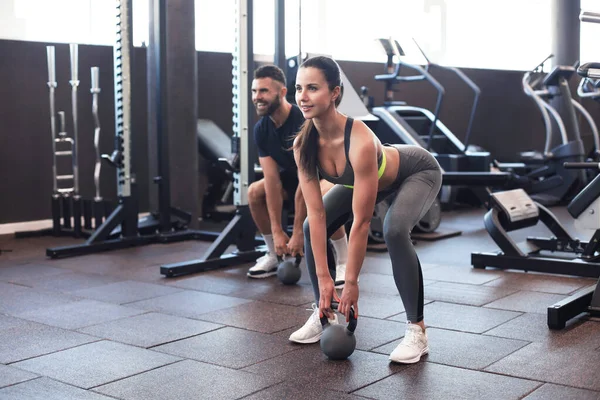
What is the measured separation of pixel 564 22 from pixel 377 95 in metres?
2.42

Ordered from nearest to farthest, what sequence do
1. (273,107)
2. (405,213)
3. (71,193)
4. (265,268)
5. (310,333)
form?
(405,213) → (310,333) → (273,107) → (265,268) → (71,193)

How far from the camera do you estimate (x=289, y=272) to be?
3900mm

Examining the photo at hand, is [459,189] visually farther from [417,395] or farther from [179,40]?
[417,395]

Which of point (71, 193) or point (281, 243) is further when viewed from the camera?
point (71, 193)

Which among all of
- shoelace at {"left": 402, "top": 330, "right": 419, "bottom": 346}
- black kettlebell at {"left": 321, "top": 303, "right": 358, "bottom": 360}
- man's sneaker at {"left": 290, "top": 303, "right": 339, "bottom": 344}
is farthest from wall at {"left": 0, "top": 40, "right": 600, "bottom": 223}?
shoelace at {"left": 402, "top": 330, "right": 419, "bottom": 346}

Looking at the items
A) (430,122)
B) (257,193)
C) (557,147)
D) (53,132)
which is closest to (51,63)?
(53,132)

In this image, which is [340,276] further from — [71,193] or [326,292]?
[71,193]

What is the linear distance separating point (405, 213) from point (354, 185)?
22 centimetres

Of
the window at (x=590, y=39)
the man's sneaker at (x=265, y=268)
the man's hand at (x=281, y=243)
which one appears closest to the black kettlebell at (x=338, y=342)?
the man's hand at (x=281, y=243)

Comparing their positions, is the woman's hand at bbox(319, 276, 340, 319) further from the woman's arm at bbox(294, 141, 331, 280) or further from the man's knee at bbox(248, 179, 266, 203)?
the man's knee at bbox(248, 179, 266, 203)

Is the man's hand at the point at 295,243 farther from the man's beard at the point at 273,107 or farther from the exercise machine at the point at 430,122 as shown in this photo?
the exercise machine at the point at 430,122

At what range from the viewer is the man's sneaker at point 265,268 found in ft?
13.6

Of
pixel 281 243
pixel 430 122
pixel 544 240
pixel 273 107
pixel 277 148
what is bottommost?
pixel 544 240

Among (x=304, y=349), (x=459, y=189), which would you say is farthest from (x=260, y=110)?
(x=459, y=189)
